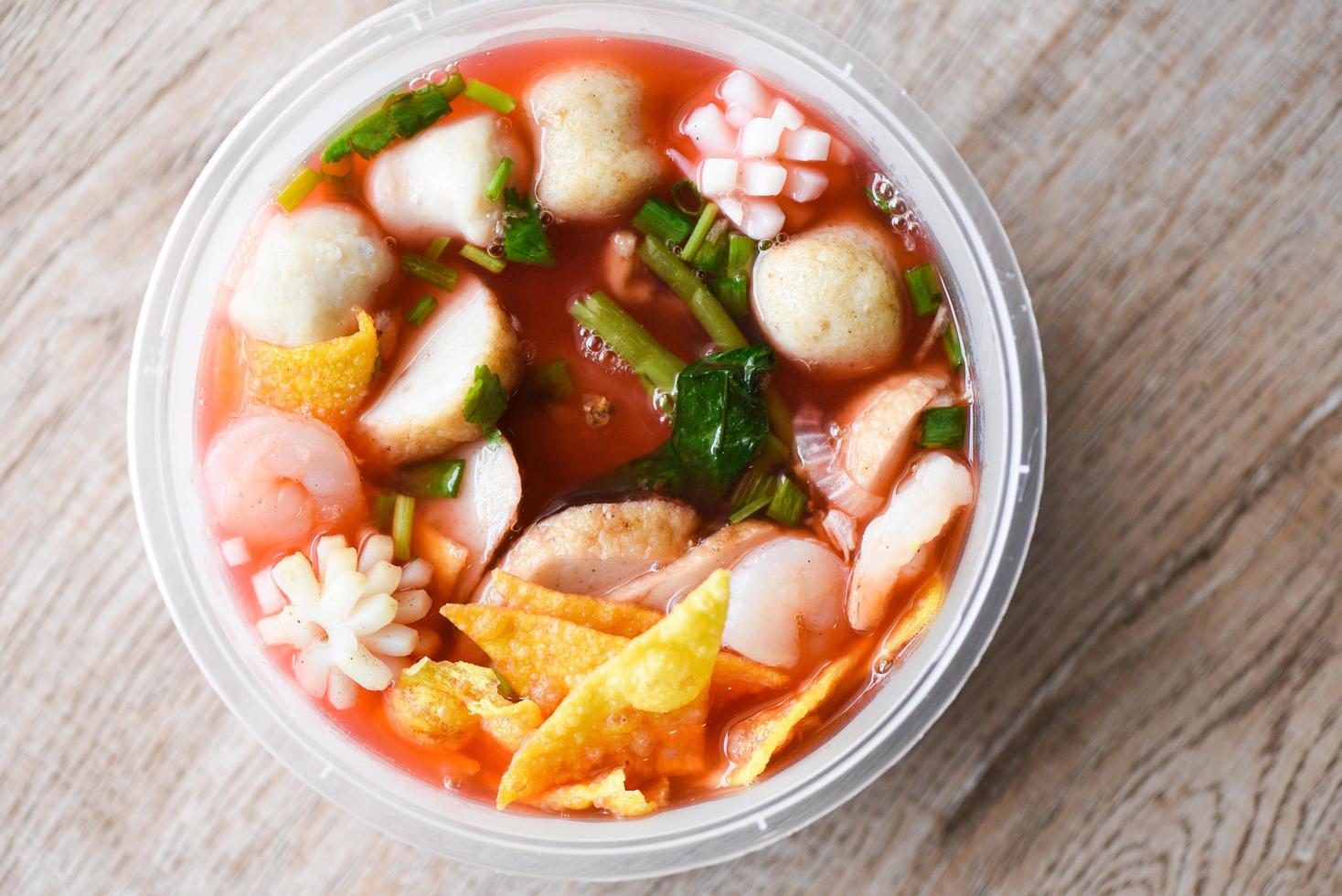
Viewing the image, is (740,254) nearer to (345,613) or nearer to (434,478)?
(434,478)

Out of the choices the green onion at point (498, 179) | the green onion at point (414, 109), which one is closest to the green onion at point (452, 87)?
the green onion at point (414, 109)

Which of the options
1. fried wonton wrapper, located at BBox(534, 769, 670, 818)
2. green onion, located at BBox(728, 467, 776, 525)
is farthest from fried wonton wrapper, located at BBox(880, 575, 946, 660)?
fried wonton wrapper, located at BBox(534, 769, 670, 818)

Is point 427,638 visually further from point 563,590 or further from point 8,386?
point 8,386

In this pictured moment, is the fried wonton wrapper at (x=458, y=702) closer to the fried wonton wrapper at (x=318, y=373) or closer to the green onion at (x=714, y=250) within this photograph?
the fried wonton wrapper at (x=318, y=373)

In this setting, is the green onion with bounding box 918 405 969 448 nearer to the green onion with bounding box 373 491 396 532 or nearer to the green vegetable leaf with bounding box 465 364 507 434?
the green vegetable leaf with bounding box 465 364 507 434

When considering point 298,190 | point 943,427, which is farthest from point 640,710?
point 298,190

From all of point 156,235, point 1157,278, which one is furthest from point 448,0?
point 1157,278

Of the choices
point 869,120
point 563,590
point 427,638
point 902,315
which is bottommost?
point 427,638
